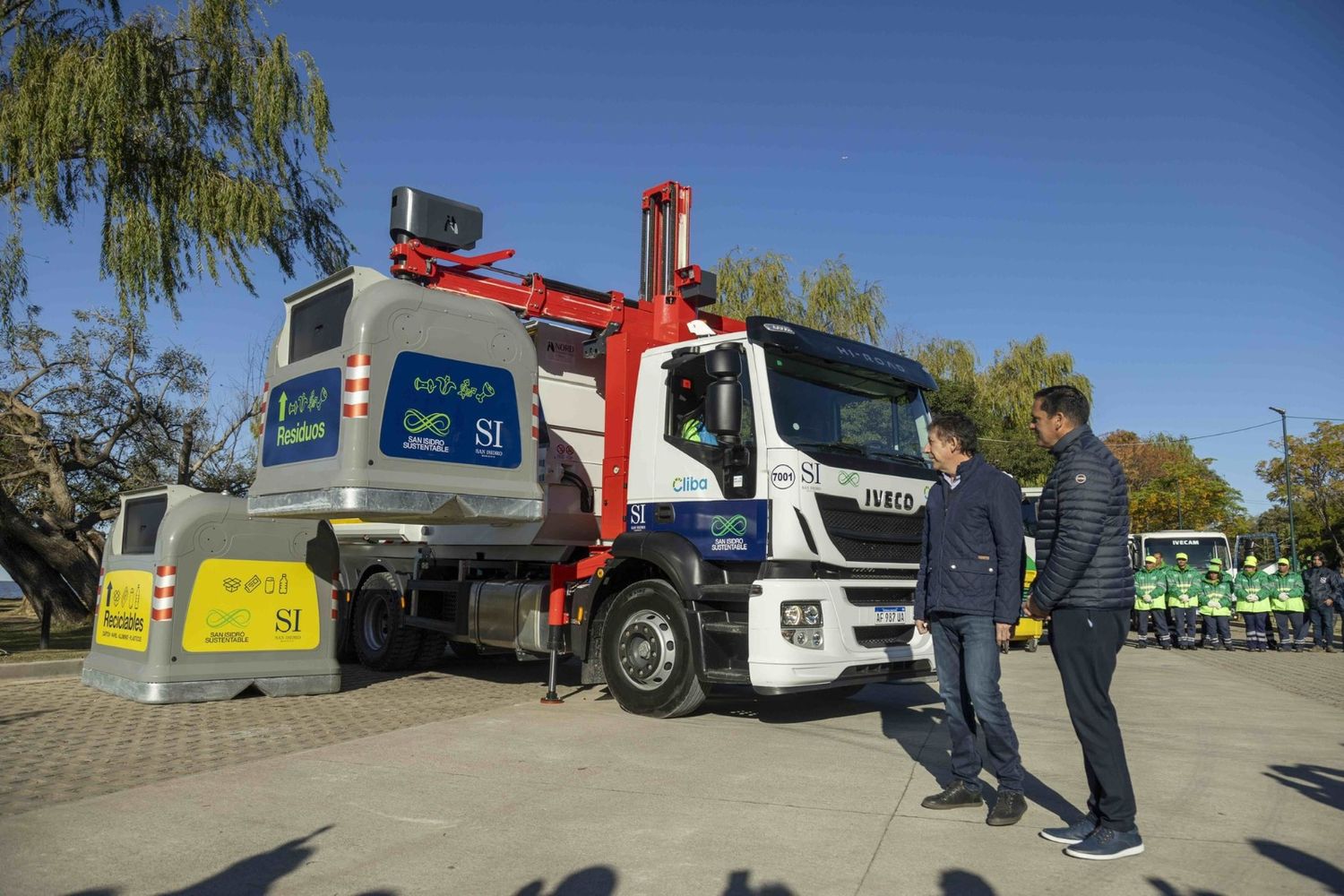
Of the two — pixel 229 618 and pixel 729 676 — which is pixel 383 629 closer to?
pixel 229 618

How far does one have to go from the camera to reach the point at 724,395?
267 inches

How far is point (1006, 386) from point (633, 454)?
2855 centimetres

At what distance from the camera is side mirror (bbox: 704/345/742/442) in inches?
267

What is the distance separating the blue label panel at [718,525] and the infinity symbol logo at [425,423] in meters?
1.69

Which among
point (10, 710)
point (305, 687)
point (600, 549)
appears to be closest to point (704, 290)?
point (600, 549)

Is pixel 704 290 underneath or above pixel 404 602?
above

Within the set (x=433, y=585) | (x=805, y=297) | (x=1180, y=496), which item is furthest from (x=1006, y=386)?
(x=433, y=585)

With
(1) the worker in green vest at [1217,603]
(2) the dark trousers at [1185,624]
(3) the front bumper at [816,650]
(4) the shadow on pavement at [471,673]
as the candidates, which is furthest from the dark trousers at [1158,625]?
(3) the front bumper at [816,650]

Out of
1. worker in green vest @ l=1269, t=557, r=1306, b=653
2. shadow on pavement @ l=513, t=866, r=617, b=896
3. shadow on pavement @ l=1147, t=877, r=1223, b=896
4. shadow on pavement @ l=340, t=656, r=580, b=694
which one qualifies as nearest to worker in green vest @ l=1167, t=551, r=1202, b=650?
worker in green vest @ l=1269, t=557, r=1306, b=653

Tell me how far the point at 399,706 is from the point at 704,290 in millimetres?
4386

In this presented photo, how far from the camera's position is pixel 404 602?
34.4 feet

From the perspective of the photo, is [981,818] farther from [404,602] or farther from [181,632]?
[404,602]

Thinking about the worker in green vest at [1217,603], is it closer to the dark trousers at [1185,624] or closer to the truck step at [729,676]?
the dark trousers at [1185,624]

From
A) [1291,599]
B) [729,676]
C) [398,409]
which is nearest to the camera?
[729,676]
